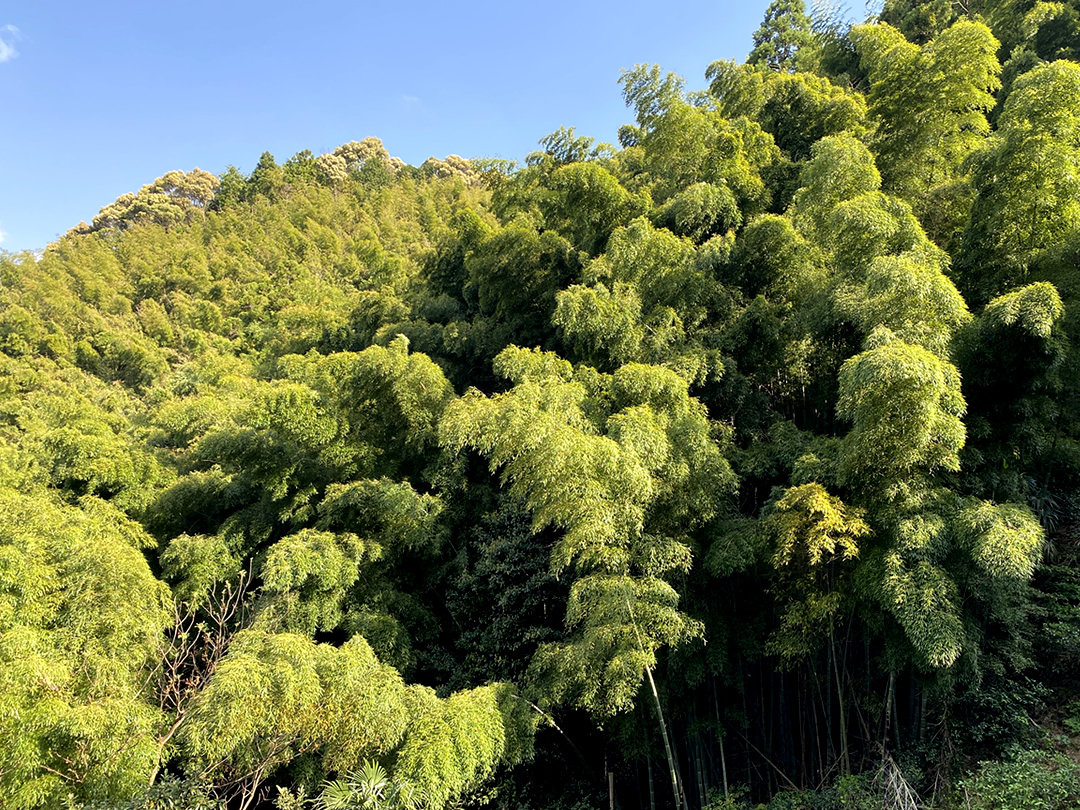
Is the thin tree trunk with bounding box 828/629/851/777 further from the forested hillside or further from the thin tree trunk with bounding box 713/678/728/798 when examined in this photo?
the thin tree trunk with bounding box 713/678/728/798

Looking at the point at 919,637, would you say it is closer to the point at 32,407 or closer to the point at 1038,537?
the point at 1038,537

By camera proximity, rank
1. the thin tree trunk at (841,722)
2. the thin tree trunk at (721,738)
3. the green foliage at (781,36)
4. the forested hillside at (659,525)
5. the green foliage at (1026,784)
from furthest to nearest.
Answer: the green foliage at (781,36) < the thin tree trunk at (721,738) < the thin tree trunk at (841,722) < the forested hillside at (659,525) < the green foliage at (1026,784)

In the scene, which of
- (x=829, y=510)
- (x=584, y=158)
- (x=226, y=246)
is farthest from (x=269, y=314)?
(x=829, y=510)

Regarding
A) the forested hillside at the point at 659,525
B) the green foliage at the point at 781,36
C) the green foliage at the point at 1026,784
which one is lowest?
the green foliage at the point at 1026,784

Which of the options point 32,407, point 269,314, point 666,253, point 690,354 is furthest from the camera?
point 269,314

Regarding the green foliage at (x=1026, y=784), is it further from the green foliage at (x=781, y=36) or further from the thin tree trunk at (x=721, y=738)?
the green foliage at (x=781, y=36)

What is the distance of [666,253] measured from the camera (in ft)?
18.9

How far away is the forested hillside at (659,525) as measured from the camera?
364cm

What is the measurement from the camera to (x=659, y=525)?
14.6 ft

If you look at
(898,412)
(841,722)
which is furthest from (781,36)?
(841,722)

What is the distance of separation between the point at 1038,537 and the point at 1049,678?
1.72 metres

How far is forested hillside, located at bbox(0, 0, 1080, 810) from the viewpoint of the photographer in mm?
3637

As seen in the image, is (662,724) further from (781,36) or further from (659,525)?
(781,36)

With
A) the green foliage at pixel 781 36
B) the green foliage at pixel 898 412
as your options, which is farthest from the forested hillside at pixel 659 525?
the green foliage at pixel 781 36
